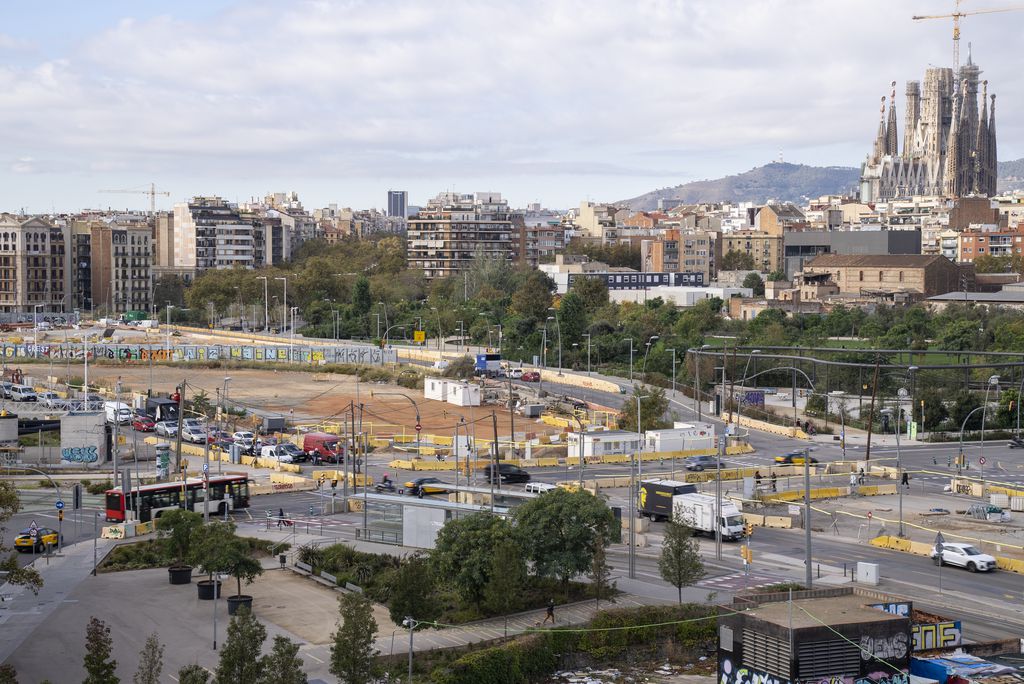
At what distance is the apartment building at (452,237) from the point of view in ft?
500

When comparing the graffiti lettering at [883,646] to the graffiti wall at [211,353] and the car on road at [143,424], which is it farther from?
the graffiti wall at [211,353]

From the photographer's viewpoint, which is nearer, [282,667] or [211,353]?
[282,667]

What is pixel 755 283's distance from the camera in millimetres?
136875

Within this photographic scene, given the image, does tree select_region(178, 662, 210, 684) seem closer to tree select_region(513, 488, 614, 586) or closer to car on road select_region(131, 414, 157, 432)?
tree select_region(513, 488, 614, 586)

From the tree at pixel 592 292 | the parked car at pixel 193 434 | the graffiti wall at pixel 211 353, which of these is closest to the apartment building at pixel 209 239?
the tree at pixel 592 292

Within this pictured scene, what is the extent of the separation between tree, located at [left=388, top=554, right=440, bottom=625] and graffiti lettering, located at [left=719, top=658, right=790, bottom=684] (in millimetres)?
6255

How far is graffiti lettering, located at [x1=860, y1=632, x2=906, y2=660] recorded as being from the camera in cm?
1978

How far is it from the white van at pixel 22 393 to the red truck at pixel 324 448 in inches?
880

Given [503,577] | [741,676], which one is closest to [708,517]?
[503,577]

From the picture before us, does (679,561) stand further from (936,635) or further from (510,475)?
(510,475)

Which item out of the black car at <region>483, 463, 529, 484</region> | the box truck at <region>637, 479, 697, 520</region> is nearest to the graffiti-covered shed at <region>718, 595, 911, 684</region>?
the box truck at <region>637, 479, 697, 520</region>

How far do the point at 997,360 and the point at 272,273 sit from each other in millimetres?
83252

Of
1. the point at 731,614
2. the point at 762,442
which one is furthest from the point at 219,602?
the point at 762,442

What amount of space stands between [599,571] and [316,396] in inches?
1852
